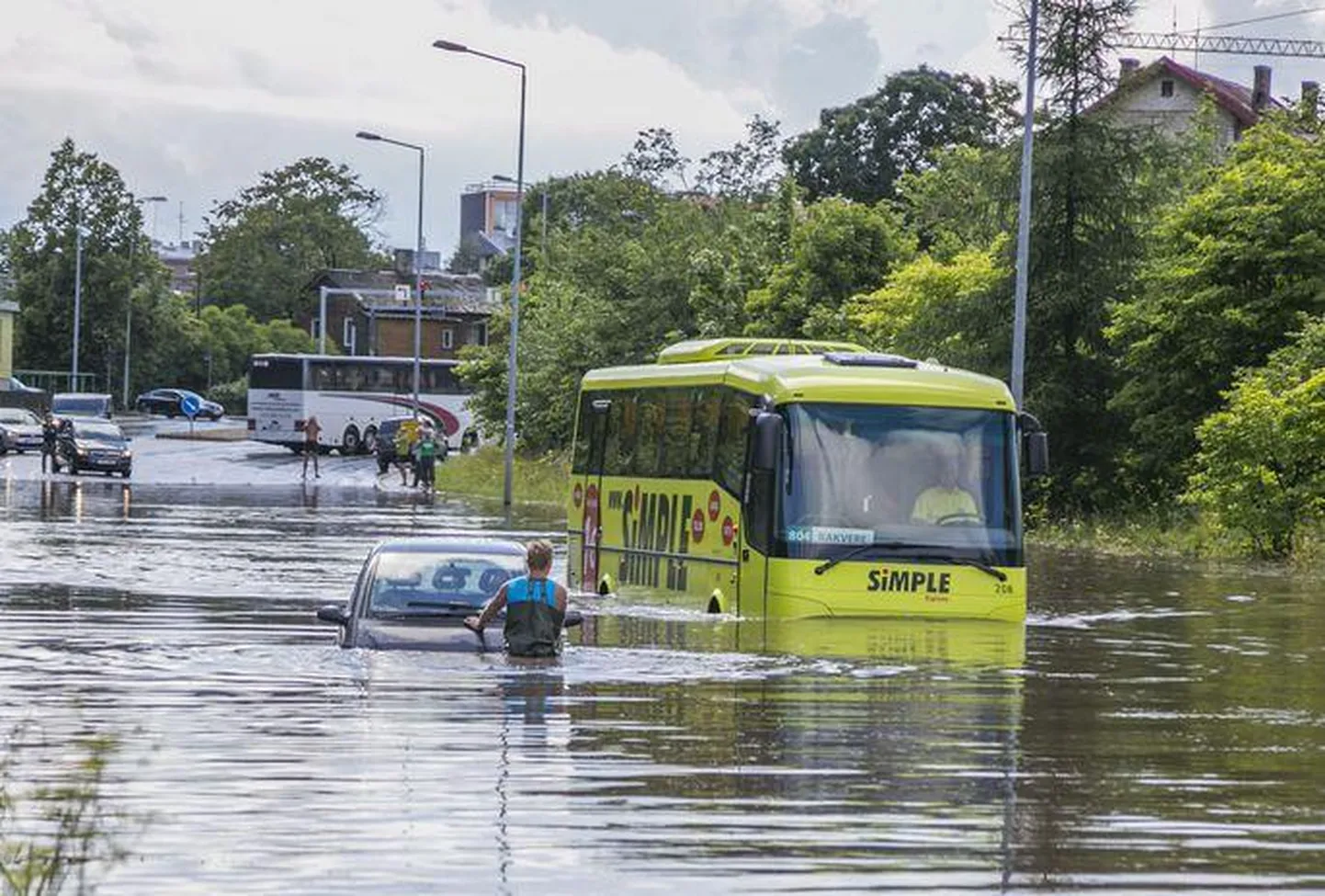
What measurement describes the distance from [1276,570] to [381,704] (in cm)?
2230

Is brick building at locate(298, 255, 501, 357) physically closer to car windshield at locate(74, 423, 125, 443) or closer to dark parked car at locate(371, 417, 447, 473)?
dark parked car at locate(371, 417, 447, 473)

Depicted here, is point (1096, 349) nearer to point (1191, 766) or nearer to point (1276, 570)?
point (1276, 570)

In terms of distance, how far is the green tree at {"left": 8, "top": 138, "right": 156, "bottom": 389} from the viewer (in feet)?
459

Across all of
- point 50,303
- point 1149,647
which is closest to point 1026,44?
point 1149,647

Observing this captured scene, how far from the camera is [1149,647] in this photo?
79.2 ft

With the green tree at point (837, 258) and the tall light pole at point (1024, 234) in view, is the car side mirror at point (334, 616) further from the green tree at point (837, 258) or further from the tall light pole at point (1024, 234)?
the green tree at point (837, 258)

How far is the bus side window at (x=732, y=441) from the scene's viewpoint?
24.2 metres

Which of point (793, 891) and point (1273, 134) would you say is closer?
point (793, 891)

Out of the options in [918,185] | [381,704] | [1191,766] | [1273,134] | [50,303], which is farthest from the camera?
[50,303]

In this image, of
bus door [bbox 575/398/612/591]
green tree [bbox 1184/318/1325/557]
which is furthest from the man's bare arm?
green tree [bbox 1184/318/1325/557]

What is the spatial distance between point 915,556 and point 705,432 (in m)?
3.72

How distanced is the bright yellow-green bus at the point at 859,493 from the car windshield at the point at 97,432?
49037mm

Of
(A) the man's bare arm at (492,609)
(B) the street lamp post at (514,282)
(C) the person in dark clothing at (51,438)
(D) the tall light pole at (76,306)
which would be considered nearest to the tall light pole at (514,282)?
(B) the street lamp post at (514,282)

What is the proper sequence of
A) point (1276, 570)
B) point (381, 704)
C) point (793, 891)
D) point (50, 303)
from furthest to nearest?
point (50, 303)
point (1276, 570)
point (381, 704)
point (793, 891)
